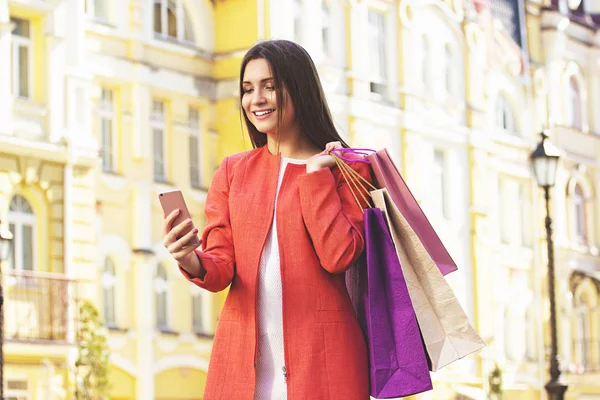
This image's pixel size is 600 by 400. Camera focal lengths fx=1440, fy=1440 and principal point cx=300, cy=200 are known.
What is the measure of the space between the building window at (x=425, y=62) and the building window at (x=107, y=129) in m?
6.29

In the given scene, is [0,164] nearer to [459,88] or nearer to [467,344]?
[459,88]

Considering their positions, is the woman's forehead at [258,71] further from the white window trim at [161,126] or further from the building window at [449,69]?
the building window at [449,69]

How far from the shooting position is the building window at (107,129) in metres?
16.2

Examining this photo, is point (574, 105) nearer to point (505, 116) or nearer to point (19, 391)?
point (505, 116)

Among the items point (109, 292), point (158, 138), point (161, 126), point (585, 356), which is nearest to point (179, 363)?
point (109, 292)

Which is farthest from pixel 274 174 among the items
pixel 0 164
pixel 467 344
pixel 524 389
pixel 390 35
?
pixel 524 389

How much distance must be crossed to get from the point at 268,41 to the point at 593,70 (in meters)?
22.9

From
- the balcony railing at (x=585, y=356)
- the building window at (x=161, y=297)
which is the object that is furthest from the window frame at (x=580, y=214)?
the building window at (x=161, y=297)

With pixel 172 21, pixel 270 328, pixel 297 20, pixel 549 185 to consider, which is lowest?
pixel 270 328

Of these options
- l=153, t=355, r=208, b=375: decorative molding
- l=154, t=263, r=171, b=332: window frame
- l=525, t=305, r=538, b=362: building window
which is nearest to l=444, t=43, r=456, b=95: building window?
l=525, t=305, r=538, b=362: building window

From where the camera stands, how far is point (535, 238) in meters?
24.3

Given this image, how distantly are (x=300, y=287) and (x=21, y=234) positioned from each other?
11380mm

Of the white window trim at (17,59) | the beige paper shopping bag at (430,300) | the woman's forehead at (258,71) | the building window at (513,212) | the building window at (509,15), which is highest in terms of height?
the building window at (509,15)

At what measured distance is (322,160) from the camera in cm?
385
